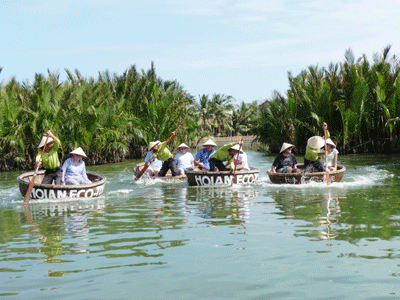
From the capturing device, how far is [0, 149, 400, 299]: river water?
5.02 m

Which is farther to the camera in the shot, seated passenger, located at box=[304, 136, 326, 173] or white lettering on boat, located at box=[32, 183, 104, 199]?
seated passenger, located at box=[304, 136, 326, 173]

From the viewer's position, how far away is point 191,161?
17016 mm

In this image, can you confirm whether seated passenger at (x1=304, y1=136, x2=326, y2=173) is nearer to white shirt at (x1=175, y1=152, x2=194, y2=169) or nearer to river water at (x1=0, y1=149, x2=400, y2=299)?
river water at (x1=0, y1=149, x2=400, y2=299)

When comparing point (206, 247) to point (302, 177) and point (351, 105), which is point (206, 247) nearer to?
point (302, 177)

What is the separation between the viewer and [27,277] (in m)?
5.45

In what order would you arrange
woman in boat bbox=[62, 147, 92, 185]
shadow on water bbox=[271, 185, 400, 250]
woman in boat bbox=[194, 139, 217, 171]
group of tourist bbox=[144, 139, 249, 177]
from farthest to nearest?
1. woman in boat bbox=[194, 139, 217, 171]
2. group of tourist bbox=[144, 139, 249, 177]
3. woman in boat bbox=[62, 147, 92, 185]
4. shadow on water bbox=[271, 185, 400, 250]

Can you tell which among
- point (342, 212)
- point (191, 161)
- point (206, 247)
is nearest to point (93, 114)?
point (191, 161)

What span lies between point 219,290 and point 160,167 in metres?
12.1

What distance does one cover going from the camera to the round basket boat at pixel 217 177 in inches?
549

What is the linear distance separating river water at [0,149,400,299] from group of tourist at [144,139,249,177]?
2.04 metres

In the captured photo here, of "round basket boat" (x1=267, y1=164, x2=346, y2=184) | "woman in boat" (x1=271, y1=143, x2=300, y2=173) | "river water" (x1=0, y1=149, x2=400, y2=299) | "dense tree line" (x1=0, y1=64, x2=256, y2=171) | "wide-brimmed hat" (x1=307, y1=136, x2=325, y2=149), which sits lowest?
"river water" (x1=0, y1=149, x2=400, y2=299)

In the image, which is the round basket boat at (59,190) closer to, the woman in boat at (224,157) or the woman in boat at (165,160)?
the woman in boat at (224,157)

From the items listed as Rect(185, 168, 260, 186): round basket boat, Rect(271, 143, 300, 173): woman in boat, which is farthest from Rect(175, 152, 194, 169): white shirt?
Rect(271, 143, 300, 173): woman in boat

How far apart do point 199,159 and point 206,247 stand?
8.97 metres
